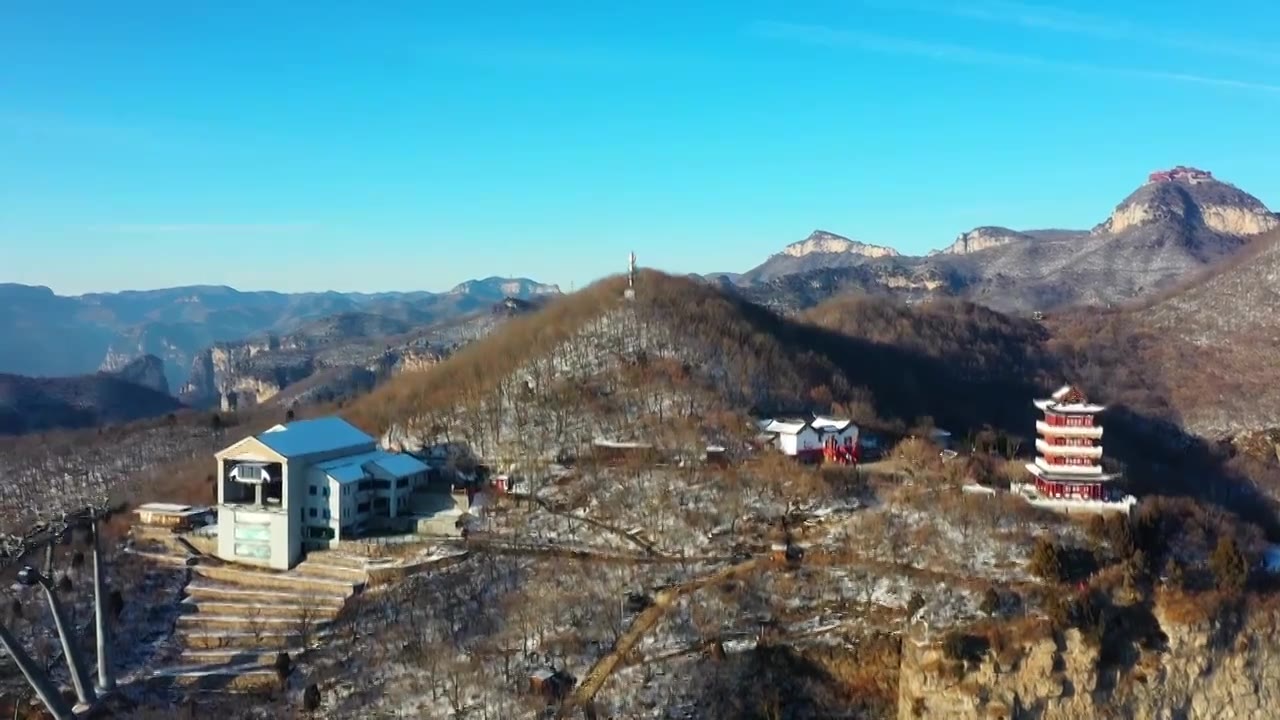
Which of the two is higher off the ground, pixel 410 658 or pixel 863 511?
pixel 863 511

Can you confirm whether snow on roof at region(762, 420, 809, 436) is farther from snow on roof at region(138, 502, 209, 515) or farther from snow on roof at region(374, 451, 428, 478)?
snow on roof at region(138, 502, 209, 515)

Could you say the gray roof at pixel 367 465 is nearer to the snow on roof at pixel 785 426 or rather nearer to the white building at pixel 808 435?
the snow on roof at pixel 785 426

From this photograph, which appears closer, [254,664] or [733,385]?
[254,664]

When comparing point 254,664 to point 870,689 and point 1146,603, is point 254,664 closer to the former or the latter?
point 870,689

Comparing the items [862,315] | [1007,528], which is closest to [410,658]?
[1007,528]

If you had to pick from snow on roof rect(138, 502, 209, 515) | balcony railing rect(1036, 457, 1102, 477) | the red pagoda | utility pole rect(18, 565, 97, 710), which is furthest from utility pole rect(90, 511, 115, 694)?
balcony railing rect(1036, 457, 1102, 477)

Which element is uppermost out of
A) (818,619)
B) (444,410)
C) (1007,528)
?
(444,410)

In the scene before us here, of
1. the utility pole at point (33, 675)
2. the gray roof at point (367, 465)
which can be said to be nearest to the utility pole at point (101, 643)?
the utility pole at point (33, 675)
